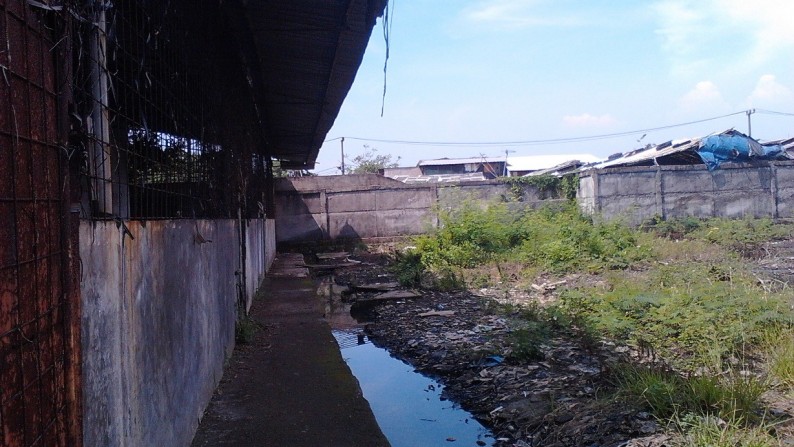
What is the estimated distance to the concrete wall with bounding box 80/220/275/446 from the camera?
1844 millimetres

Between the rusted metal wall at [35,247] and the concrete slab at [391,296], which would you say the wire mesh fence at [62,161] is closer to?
the rusted metal wall at [35,247]

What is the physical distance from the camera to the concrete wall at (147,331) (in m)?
1.84

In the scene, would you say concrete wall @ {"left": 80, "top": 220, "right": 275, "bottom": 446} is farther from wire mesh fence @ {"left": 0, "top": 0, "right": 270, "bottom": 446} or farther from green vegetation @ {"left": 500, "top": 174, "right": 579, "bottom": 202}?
green vegetation @ {"left": 500, "top": 174, "right": 579, "bottom": 202}

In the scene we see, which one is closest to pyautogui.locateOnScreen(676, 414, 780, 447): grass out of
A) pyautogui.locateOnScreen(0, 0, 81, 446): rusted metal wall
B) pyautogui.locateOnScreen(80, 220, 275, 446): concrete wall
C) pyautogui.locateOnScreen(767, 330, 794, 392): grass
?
pyautogui.locateOnScreen(767, 330, 794, 392): grass

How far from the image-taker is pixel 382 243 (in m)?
17.5

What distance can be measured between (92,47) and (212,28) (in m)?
2.95

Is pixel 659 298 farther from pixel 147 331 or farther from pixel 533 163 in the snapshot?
pixel 533 163

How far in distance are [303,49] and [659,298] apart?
15.6 feet

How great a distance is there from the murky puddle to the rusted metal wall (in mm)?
3215

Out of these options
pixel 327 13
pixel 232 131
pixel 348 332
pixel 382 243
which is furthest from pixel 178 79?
pixel 382 243

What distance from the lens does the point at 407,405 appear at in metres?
5.24

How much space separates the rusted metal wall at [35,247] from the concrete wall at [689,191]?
588 inches

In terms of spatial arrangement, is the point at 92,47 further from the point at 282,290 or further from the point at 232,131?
the point at 282,290

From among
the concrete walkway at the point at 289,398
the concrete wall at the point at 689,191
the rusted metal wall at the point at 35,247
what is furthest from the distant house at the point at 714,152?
the rusted metal wall at the point at 35,247
